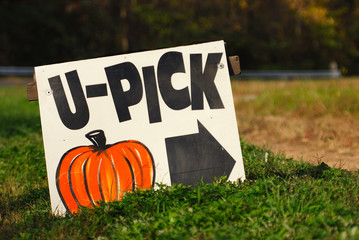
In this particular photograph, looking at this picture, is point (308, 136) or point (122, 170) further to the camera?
point (308, 136)

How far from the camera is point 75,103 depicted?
3.74 m

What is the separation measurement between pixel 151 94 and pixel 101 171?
774mm

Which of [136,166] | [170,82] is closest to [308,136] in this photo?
[170,82]

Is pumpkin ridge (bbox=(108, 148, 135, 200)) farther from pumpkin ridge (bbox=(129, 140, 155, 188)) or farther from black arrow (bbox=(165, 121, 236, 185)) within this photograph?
black arrow (bbox=(165, 121, 236, 185))

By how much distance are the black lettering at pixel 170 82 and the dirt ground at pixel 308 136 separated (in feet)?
5.15

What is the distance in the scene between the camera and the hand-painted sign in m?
3.69

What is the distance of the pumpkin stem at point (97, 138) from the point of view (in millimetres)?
3721

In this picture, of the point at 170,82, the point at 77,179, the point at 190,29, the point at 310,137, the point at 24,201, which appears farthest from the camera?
the point at 190,29

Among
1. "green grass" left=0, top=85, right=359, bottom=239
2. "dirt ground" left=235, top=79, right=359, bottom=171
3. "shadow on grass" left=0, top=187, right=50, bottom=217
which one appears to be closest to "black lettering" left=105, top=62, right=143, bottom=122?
"green grass" left=0, top=85, right=359, bottom=239

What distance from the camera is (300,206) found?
120 inches

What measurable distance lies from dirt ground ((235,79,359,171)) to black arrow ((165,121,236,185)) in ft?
3.97

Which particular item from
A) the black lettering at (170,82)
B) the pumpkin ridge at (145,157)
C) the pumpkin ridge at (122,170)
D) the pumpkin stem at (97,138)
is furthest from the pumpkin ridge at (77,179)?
the black lettering at (170,82)

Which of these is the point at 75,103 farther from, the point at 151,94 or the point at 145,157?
the point at 145,157

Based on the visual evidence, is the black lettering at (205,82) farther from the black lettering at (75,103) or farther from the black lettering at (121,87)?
the black lettering at (75,103)
